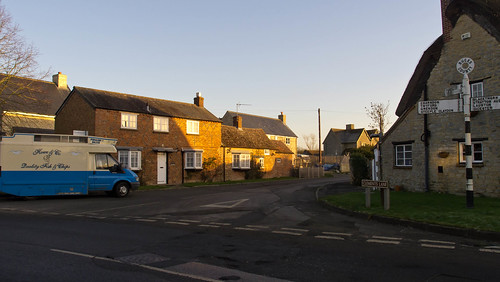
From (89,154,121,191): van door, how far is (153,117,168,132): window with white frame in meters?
9.08

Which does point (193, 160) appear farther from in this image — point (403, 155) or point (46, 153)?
point (403, 155)

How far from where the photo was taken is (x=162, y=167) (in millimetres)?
27344

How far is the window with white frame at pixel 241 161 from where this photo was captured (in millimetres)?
33969

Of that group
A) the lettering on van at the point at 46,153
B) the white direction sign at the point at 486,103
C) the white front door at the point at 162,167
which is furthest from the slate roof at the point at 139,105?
the white direction sign at the point at 486,103

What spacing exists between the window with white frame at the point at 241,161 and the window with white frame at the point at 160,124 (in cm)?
833

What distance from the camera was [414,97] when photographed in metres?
21.8

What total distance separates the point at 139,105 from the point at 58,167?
11100 millimetres

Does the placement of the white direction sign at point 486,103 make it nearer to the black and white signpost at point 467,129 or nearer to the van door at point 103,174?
the black and white signpost at point 467,129

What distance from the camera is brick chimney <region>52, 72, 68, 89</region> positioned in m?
41.1

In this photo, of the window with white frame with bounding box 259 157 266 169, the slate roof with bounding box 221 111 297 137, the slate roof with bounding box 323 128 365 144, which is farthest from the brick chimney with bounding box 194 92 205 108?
the slate roof with bounding box 323 128 365 144

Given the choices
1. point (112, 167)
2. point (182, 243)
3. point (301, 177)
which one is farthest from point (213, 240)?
point (301, 177)

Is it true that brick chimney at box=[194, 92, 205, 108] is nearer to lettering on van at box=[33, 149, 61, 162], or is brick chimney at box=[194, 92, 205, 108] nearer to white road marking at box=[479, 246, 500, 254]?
lettering on van at box=[33, 149, 61, 162]

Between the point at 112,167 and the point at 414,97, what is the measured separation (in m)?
18.0

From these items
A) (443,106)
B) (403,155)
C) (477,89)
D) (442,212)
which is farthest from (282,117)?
(442,212)
